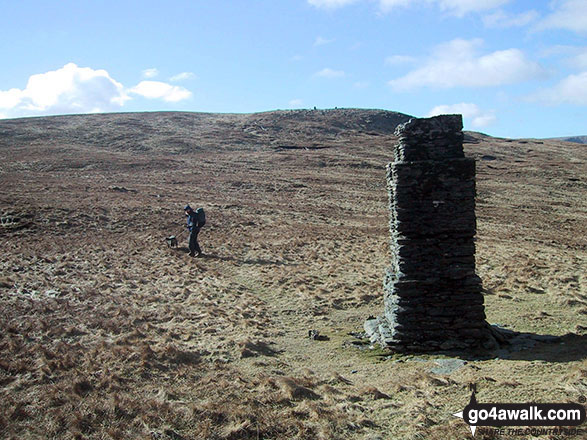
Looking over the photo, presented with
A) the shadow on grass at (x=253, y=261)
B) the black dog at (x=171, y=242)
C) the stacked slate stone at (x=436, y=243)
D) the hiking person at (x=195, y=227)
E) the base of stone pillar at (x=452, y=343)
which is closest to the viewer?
the base of stone pillar at (x=452, y=343)

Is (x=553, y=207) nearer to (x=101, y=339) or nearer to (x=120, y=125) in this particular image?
(x=101, y=339)

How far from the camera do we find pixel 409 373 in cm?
923

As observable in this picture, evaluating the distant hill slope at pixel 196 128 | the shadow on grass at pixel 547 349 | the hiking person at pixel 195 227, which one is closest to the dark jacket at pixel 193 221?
the hiking person at pixel 195 227

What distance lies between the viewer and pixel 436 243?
36.3ft

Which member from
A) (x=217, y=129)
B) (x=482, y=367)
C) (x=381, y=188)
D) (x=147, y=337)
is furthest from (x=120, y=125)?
(x=482, y=367)

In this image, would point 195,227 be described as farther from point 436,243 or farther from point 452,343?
point 452,343

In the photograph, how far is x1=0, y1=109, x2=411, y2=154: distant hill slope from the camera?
60.1m

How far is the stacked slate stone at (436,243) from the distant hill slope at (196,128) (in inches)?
1925

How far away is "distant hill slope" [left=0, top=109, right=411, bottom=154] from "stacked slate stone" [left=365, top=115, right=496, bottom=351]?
4891 cm

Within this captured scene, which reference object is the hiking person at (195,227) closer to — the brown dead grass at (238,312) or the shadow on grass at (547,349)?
the brown dead grass at (238,312)

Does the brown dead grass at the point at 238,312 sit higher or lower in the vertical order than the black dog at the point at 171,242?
lower

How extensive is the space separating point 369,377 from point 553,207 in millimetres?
34564

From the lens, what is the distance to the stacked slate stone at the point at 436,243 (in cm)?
1080

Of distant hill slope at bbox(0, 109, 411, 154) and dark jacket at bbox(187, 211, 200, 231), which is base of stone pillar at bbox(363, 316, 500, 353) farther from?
distant hill slope at bbox(0, 109, 411, 154)
